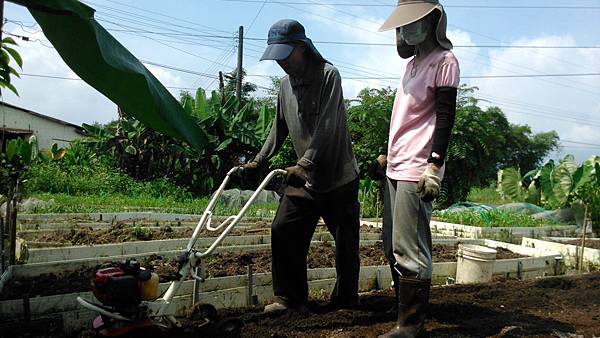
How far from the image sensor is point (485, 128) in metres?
15.1

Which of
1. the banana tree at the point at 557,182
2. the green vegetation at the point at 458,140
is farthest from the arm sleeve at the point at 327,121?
the green vegetation at the point at 458,140

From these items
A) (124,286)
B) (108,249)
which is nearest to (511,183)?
(108,249)

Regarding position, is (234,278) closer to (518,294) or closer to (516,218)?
(518,294)

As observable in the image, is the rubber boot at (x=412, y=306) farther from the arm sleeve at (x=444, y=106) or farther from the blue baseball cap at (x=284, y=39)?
the blue baseball cap at (x=284, y=39)

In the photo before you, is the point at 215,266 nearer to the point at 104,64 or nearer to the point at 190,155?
the point at 104,64

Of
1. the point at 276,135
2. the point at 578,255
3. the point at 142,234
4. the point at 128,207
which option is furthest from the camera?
the point at 128,207

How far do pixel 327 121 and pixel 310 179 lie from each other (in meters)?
0.38

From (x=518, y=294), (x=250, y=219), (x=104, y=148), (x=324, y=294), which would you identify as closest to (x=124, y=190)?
(x=104, y=148)

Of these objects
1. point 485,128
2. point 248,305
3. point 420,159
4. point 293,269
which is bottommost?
point 248,305

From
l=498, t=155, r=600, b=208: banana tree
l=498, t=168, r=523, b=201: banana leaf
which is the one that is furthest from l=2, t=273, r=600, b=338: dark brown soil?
l=498, t=168, r=523, b=201: banana leaf

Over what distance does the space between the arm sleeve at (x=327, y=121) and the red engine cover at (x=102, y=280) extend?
116cm

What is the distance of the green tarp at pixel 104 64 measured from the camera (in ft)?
7.40

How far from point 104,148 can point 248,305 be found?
12.8 metres

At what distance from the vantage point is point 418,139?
298 centimetres
